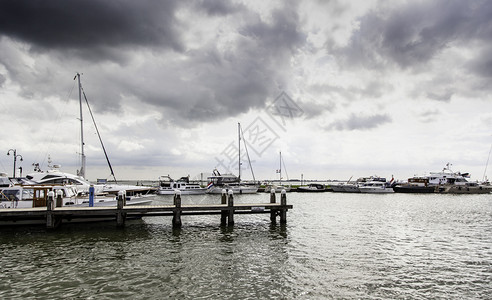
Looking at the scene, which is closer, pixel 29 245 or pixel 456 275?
pixel 456 275

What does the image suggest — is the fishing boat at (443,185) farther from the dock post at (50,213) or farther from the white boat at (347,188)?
the dock post at (50,213)

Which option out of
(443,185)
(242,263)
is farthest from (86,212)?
Result: (443,185)

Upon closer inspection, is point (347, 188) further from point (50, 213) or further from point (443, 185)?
point (50, 213)

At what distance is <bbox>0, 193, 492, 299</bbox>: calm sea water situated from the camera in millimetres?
11852

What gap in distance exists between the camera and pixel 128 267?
569 inches

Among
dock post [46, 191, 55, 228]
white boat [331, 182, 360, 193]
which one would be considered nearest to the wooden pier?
dock post [46, 191, 55, 228]

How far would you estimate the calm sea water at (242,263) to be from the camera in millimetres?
11852

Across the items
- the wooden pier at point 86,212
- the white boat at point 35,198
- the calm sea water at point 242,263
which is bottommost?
the calm sea water at point 242,263

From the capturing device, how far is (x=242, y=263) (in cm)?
1541

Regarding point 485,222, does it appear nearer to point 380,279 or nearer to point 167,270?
point 380,279

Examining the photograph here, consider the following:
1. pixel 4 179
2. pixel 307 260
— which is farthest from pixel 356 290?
pixel 4 179

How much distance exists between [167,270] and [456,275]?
13.8 metres

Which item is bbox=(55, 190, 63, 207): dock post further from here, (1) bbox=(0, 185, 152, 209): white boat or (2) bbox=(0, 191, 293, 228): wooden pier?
(2) bbox=(0, 191, 293, 228): wooden pier

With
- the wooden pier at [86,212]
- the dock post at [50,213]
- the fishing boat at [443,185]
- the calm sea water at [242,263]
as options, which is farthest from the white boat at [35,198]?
the fishing boat at [443,185]
